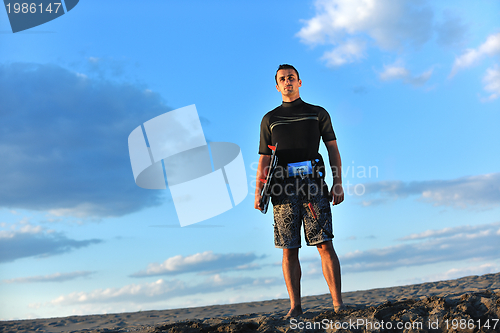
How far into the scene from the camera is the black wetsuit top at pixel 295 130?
13.8 ft

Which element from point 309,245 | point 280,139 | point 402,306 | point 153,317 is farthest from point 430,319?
point 153,317

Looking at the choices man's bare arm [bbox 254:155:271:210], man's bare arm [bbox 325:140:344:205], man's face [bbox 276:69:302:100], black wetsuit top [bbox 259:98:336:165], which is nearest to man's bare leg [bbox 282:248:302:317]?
man's bare arm [bbox 254:155:271:210]

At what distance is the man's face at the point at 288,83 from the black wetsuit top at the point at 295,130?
3.5 inches

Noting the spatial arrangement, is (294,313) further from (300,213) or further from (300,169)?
(300,169)

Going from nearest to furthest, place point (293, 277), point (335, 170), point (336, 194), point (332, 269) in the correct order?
point (332, 269)
point (293, 277)
point (336, 194)
point (335, 170)

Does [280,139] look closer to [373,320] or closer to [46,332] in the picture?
[373,320]

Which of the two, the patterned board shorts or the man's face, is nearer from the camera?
the patterned board shorts

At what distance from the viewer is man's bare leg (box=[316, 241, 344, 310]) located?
393 centimetres

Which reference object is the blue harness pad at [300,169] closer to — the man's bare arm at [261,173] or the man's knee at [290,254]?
the man's bare arm at [261,173]

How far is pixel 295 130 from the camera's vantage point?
4246 millimetres

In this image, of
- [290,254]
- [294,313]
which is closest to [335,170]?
[290,254]

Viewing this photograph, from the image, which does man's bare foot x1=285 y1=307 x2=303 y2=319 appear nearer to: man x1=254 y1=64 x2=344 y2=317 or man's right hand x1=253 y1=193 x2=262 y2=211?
man x1=254 y1=64 x2=344 y2=317

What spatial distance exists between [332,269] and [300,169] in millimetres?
1071

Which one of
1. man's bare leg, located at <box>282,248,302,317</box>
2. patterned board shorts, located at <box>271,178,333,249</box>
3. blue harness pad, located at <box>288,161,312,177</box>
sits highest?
blue harness pad, located at <box>288,161,312,177</box>
